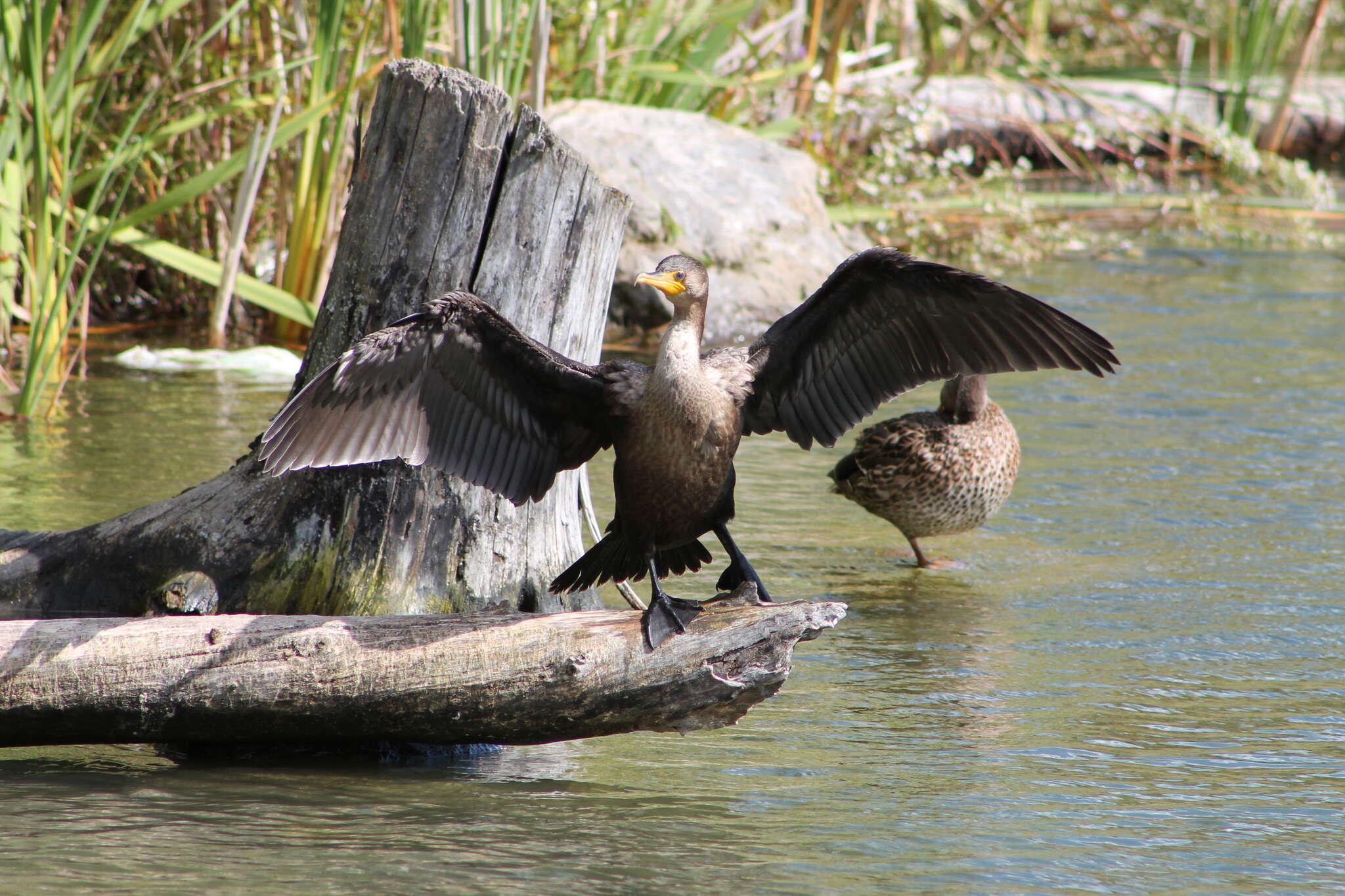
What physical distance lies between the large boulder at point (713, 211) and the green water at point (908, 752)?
2.27 m

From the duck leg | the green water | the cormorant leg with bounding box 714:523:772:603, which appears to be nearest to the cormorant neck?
the cormorant leg with bounding box 714:523:772:603

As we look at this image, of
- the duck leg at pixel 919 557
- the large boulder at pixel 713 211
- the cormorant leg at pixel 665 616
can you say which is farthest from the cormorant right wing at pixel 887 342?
the large boulder at pixel 713 211

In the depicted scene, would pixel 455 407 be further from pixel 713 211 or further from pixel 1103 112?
pixel 1103 112

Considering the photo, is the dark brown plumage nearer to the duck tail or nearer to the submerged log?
the duck tail

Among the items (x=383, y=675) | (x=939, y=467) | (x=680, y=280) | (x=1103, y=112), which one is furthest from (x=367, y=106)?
(x=1103, y=112)

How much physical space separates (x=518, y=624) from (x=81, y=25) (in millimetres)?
3354

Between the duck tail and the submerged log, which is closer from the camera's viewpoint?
the submerged log

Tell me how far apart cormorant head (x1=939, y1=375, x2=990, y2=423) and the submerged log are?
98.3 inches

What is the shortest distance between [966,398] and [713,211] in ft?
11.9

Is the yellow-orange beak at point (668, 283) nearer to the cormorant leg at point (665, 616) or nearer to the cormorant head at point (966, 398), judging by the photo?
the cormorant leg at point (665, 616)

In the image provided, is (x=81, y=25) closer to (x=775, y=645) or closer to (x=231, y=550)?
(x=231, y=550)

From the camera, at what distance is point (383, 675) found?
3.21 meters

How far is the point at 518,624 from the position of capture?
3.25 meters

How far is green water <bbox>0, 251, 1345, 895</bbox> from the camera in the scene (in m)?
2.91
